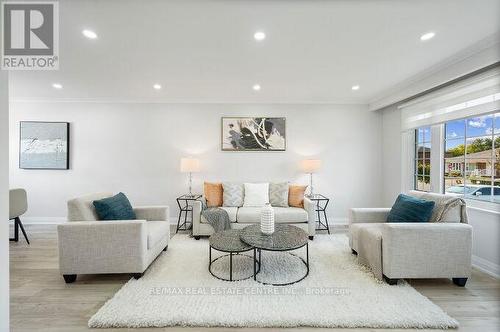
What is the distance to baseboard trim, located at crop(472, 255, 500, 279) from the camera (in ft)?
8.07

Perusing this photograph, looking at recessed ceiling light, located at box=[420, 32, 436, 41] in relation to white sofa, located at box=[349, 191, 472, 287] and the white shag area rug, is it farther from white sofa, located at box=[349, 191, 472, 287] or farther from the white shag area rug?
the white shag area rug

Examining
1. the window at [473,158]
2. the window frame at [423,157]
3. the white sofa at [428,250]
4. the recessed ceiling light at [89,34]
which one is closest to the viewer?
the recessed ceiling light at [89,34]

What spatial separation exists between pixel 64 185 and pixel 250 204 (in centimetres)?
375

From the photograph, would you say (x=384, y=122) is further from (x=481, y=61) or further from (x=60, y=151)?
(x=60, y=151)

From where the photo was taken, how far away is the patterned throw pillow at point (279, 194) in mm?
3898

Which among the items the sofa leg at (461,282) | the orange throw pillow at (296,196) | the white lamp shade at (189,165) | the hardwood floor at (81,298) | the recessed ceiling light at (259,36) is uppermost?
the recessed ceiling light at (259,36)

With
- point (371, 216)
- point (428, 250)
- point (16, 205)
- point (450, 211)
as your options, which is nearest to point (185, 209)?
point (16, 205)

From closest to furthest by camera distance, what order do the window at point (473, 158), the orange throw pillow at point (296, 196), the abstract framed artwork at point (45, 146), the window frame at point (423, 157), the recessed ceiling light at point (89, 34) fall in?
the recessed ceiling light at point (89, 34), the window at point (473, 158), the window frame at point (423, 157), the orange throw pillow at point (296, 196), the abstract framed artwork at point (45, 146)

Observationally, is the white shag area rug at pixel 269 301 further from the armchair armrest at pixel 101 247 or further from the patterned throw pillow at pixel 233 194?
the patterned throw pillow at pixel 233 194

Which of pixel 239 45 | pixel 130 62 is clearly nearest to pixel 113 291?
pixel 130 62

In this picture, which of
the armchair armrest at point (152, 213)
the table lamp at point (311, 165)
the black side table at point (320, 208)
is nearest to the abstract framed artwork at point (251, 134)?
the table lamp at point (311, 165)

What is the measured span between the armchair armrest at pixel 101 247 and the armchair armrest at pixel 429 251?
8.47 ft

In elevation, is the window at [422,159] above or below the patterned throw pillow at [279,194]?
above

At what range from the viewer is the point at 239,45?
229 centimetres
